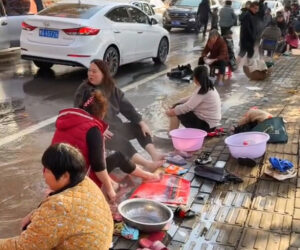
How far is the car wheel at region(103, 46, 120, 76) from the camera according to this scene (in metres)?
9.65

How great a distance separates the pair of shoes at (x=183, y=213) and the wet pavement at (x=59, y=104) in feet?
0.26

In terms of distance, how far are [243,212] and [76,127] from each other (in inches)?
64.4

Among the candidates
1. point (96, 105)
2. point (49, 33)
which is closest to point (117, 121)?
point (96, 105)

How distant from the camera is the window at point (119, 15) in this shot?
32.6 ft

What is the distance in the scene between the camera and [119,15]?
405 inches

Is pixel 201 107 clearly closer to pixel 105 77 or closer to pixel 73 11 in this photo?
pixel 105 77

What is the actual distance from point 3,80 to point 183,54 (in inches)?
244

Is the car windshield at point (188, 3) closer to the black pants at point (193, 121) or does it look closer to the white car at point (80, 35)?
the white car at point (80, 35)

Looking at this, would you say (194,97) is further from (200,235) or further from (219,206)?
(200,235)

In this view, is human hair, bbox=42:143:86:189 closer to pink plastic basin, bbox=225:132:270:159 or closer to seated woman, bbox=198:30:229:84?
pink plastic basin, bbox=225:132:270:159

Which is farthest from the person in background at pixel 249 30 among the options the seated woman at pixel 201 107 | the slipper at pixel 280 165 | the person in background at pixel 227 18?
the slipper at pixel 280 165

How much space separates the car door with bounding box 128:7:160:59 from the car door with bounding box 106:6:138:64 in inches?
8.4

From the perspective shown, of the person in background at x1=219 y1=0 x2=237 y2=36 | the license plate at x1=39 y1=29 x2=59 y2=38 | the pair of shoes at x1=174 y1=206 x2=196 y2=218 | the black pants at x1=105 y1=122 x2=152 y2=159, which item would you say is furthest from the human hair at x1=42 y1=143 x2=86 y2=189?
the person in background at x1=219 y1=0 x2=237 y2=36

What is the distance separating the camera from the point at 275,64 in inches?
473
